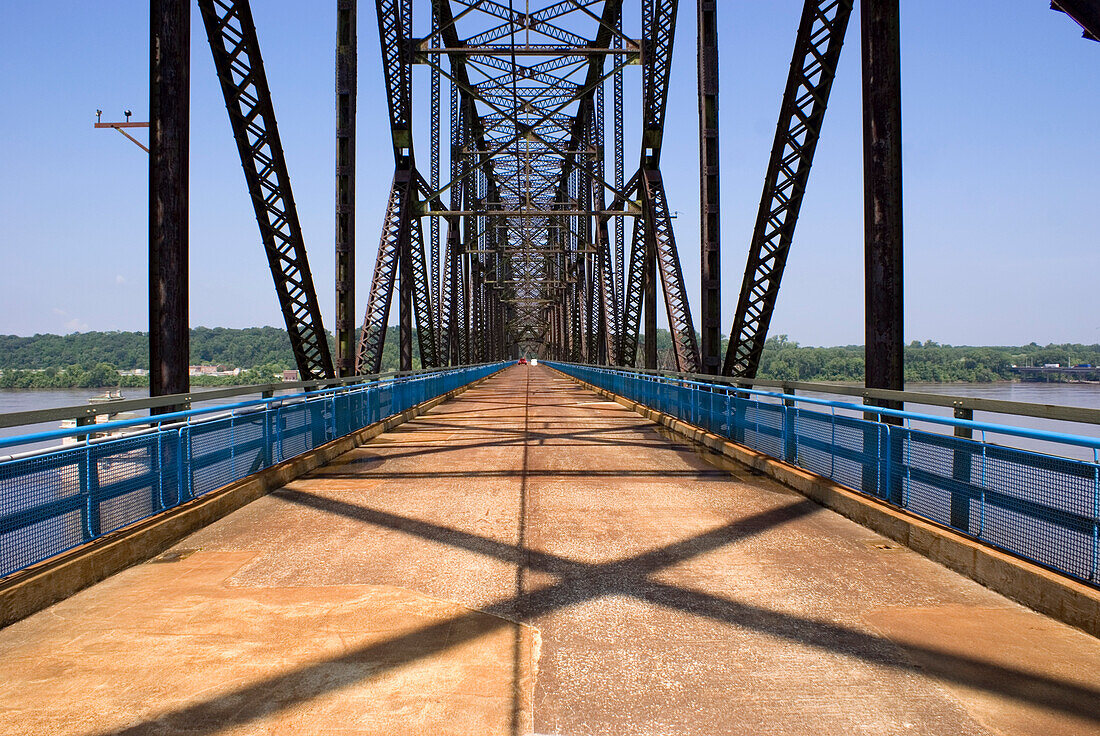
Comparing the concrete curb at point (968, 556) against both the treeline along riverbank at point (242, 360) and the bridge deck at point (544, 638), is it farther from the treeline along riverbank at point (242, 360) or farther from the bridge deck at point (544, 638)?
the treeline along riverbank at point (242, 360)

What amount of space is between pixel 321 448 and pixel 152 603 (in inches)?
250

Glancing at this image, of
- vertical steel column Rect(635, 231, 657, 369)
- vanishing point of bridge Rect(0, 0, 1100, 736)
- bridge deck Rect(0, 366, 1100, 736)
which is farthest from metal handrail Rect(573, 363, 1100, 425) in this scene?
vertical steel column Rect(635, 231, 657, 369)

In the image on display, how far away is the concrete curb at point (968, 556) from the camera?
4129mm

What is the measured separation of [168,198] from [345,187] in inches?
288

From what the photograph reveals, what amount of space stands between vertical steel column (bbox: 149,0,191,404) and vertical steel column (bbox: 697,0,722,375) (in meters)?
10.3

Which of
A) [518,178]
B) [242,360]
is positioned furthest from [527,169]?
[242,360]

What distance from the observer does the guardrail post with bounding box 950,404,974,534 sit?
531 centimetres

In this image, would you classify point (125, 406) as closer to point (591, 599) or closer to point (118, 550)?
point (118, 550)

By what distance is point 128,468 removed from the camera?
591 centimetres

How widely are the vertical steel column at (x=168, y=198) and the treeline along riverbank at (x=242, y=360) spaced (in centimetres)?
1873

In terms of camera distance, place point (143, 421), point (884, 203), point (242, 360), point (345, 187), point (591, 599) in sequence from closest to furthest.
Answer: point (591, 599)
point (143, 421)
point (884, 203)
point (345, 187)
point (242, 360)

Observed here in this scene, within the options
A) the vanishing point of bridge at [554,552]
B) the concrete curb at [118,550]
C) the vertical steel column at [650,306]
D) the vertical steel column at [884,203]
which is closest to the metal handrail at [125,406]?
the vanishing point of bridge at [554,552]

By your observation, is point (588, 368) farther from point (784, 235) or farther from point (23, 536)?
point (23, 536)

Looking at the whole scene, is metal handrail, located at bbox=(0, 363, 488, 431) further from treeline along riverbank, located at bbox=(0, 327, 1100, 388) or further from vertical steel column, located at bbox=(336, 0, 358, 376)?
treeline along riverbank, located at bbox=(0, 327, 1100, 388)
